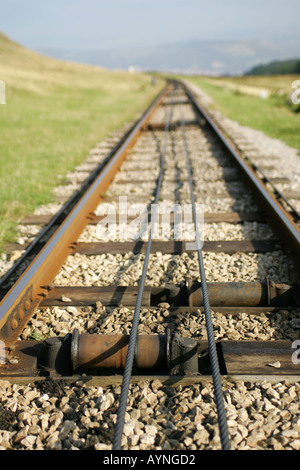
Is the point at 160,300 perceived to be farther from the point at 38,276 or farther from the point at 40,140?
the point at 40,140

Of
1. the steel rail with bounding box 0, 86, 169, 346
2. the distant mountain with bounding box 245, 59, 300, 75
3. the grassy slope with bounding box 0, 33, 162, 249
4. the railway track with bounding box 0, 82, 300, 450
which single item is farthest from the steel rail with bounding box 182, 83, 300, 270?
the distant mountain with bounding box 245, 59, 300, 75

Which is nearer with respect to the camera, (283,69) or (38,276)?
(38,276)

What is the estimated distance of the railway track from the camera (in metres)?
2.52

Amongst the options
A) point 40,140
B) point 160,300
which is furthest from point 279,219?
point 40,140

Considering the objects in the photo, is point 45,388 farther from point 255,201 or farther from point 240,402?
point 255,201

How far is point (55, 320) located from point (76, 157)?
20.7 feet

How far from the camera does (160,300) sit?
11.3ft

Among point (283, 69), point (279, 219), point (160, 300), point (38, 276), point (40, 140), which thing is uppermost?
point (283, 69)

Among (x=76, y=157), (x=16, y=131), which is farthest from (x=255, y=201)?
(x=16, y=131)

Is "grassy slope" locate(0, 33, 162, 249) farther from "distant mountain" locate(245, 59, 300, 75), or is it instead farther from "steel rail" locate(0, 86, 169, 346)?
"distant mountain" locate(245, 59, 300, 75)

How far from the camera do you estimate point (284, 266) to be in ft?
12.6

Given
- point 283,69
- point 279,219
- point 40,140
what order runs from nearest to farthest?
1. point 279,219
2. point 40,140
3. point 283,69

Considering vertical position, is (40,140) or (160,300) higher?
(40,140)

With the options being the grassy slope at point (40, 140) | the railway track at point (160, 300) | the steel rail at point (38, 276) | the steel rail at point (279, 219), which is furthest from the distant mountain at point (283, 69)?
the steel rail at point (38, 276)
